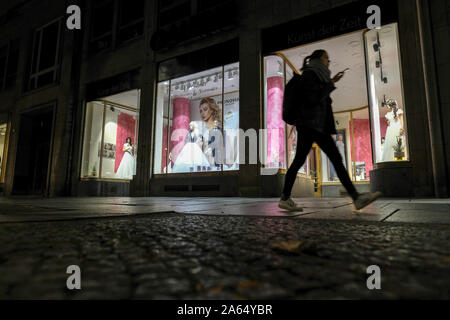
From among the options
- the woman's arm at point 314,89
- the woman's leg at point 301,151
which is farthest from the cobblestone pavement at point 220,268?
the woman's arm at point 314,89

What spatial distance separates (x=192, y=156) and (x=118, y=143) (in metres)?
5.14

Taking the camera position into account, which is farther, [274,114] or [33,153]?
[33,153]

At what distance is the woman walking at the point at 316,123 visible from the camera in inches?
107

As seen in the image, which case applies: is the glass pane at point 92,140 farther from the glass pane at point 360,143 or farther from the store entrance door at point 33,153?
the glass pane at point 360,143

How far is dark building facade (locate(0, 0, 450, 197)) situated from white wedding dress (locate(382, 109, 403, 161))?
35 millimetres

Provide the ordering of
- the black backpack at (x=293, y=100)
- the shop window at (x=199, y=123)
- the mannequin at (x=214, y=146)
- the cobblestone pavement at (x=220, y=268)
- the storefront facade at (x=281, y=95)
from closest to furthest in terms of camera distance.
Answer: the cobblestone pavement at (x=220, y=268)
the black backpack at (x=293, y=100)
the storefront facade at (x=281, y=95)
the shop window at (x=199, y=123)
the mannequin at (x=214, y=146)

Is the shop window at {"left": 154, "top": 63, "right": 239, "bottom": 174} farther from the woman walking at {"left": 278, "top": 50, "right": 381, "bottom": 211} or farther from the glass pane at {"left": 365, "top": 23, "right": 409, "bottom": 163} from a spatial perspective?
the woman walking at {"left": 278, "top": 50, "right": 381, "bottom": 211}

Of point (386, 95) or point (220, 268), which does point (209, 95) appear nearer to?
point (386, 95)

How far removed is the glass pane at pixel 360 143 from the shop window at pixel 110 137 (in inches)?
419

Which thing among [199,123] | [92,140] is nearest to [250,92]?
[199,123]

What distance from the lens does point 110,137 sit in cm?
1284

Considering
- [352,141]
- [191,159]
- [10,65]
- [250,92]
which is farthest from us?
[10,65]

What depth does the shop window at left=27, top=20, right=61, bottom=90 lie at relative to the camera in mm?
13500
